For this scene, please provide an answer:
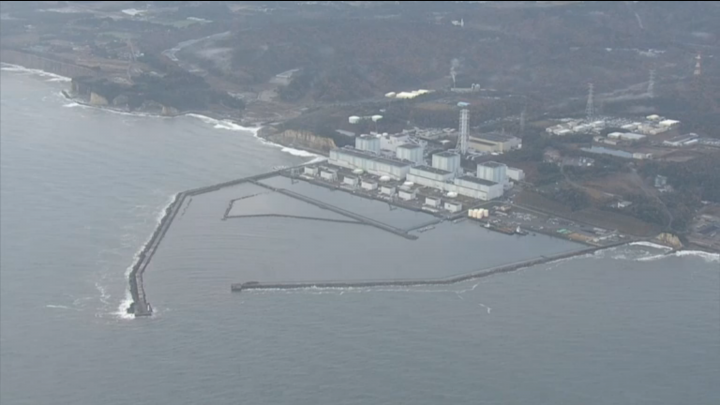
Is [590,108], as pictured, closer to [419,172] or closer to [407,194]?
[419,172]

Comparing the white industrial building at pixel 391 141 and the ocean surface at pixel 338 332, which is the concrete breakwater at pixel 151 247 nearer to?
the ocean surface at pixel 338 332

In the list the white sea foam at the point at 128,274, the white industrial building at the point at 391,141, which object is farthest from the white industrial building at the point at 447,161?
the white sea foam at the point at 128,274

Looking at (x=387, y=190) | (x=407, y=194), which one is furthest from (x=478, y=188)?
(x=387, y=190)

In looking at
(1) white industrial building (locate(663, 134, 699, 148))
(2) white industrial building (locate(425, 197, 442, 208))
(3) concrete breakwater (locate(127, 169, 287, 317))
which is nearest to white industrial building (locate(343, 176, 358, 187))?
(3) concrete breakwater (locate(127, 169, 287, 317))

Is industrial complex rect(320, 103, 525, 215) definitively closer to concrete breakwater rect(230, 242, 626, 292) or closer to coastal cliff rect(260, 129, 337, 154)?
coastal cliff rect(260, 129, 337, 154)

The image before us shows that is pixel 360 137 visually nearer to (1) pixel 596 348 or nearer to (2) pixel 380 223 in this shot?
(2) pixel 380 223
